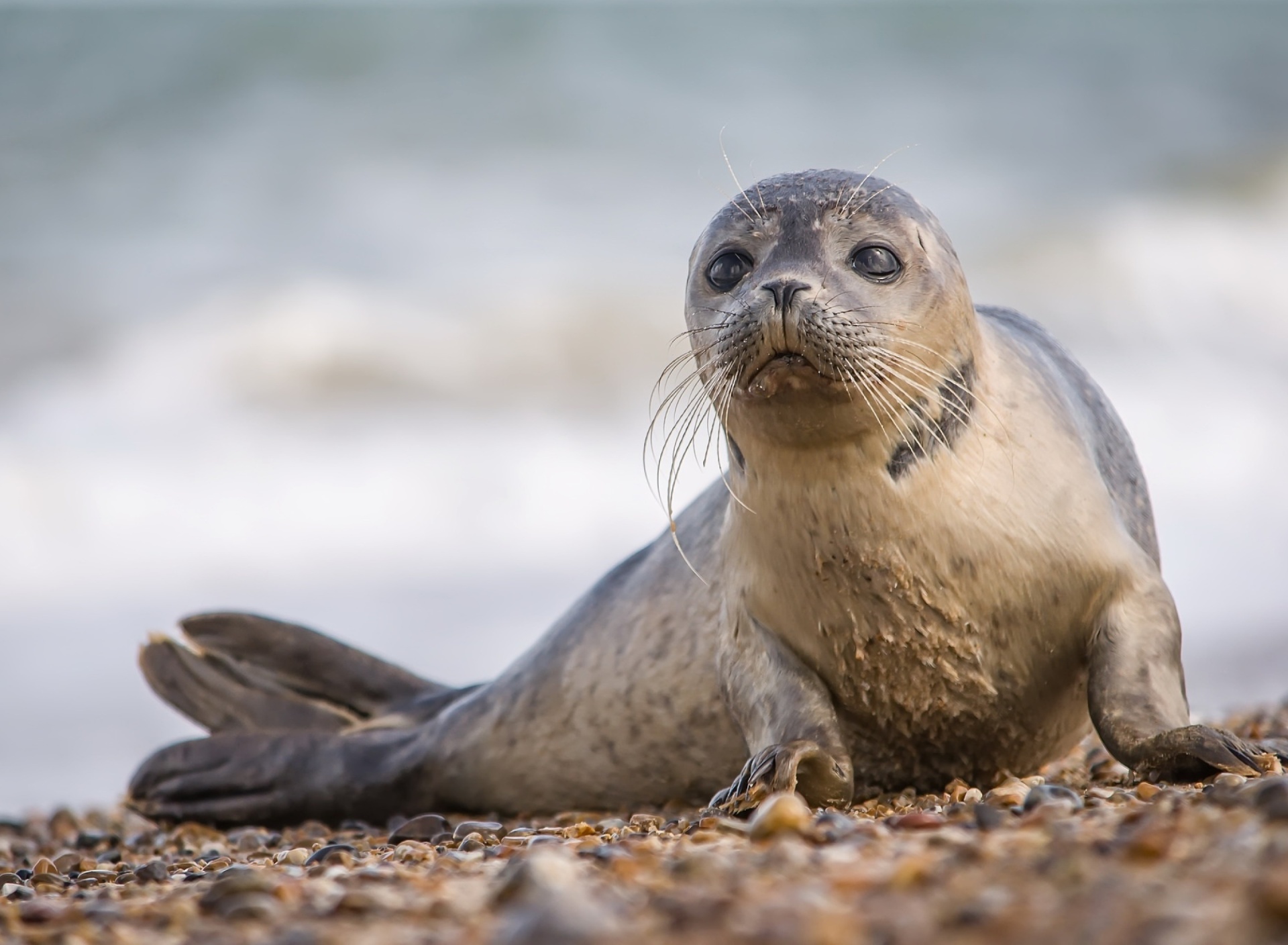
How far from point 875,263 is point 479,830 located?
163 cm

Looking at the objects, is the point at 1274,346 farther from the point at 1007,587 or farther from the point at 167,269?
the point at 1007,587

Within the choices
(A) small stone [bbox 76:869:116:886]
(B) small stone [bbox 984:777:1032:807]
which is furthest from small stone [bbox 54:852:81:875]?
(B) small stone [bbox 984:777:1032:807]

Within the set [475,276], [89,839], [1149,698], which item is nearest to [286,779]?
[89,839]

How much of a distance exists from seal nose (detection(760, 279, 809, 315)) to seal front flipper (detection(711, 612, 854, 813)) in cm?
88

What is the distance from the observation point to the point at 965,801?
331cm

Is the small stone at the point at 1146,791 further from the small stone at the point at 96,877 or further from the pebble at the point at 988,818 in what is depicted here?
the small stone at the point at 96,877

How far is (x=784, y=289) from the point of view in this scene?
333cm

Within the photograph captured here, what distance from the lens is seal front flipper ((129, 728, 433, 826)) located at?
5.15 metres

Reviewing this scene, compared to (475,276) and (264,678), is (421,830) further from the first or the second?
(475,276)

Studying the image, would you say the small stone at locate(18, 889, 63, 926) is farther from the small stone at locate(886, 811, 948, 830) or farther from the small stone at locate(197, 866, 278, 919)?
the small stone at locate(886, 811, 948, 830)

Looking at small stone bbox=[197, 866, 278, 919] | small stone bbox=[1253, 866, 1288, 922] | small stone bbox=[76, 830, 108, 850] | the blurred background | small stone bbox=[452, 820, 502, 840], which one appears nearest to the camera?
small stone bbox=[1253, 866, 1288, 922]

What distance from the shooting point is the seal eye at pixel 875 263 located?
11.6 ft

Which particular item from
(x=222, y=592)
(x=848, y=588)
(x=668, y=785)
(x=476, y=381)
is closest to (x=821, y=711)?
(x=848, y=588)

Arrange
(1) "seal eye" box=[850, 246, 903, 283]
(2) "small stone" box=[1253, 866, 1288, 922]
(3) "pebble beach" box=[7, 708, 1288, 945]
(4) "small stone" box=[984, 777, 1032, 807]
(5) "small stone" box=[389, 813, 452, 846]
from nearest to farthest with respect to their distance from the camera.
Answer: (2) "small stone" box=[1253, 866, 1288, 922]
(3) "pebble beach" box=[7, 708, 1288, 945]
(4) "small stone" box=[984, 777, 1032, 807]
(1) "seal eye" box=[850, 246, 903, 283]
(5) "small stone" box=[389, 813, 452, 846]
